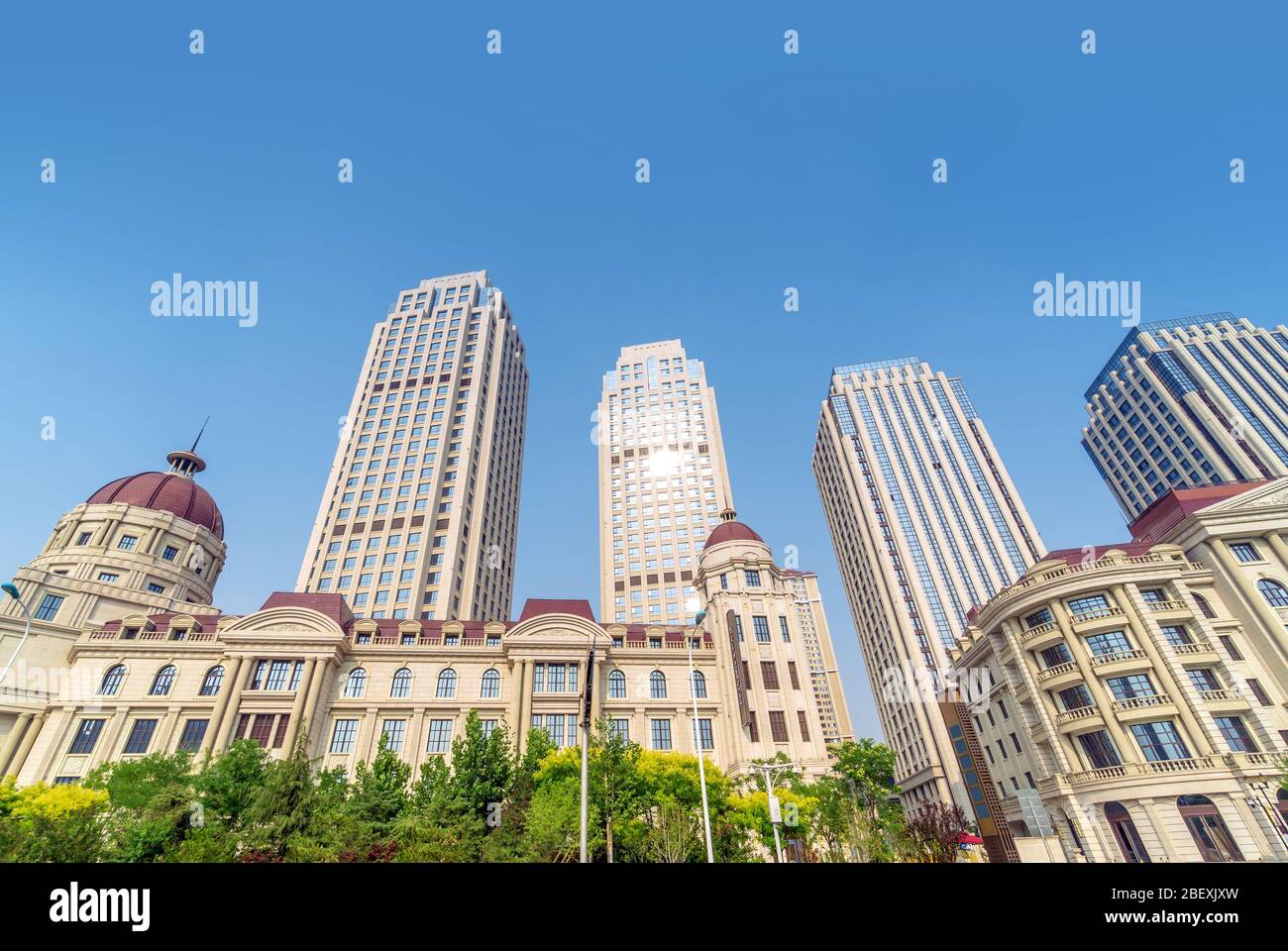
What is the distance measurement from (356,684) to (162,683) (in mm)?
13693

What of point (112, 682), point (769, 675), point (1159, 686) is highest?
point (112, 682)

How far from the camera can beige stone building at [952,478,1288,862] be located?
132ft

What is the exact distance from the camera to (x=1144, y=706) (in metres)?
43.8

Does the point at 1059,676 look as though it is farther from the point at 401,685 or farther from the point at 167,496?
the point at 167,496

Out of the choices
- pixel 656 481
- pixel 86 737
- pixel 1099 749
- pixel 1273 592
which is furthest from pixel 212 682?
pixel 1273 592

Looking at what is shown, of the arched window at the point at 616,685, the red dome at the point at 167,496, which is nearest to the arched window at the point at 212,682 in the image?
the red dome at the point at 167,496

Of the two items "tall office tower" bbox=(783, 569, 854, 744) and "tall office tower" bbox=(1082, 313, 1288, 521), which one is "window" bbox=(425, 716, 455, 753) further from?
"tall office tower" bbox=(1082, 313, 1288, 521)

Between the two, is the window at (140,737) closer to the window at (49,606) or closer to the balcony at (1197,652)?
the window at (49,606)

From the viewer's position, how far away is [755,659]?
51188mm

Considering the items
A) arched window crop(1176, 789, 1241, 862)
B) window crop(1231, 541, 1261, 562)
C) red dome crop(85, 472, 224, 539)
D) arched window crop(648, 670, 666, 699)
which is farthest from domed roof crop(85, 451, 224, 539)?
window crop(1231, 541, 1261, 562)

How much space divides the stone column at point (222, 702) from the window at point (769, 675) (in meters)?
38.6

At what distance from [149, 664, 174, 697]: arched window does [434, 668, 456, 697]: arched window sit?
19.1 meters
